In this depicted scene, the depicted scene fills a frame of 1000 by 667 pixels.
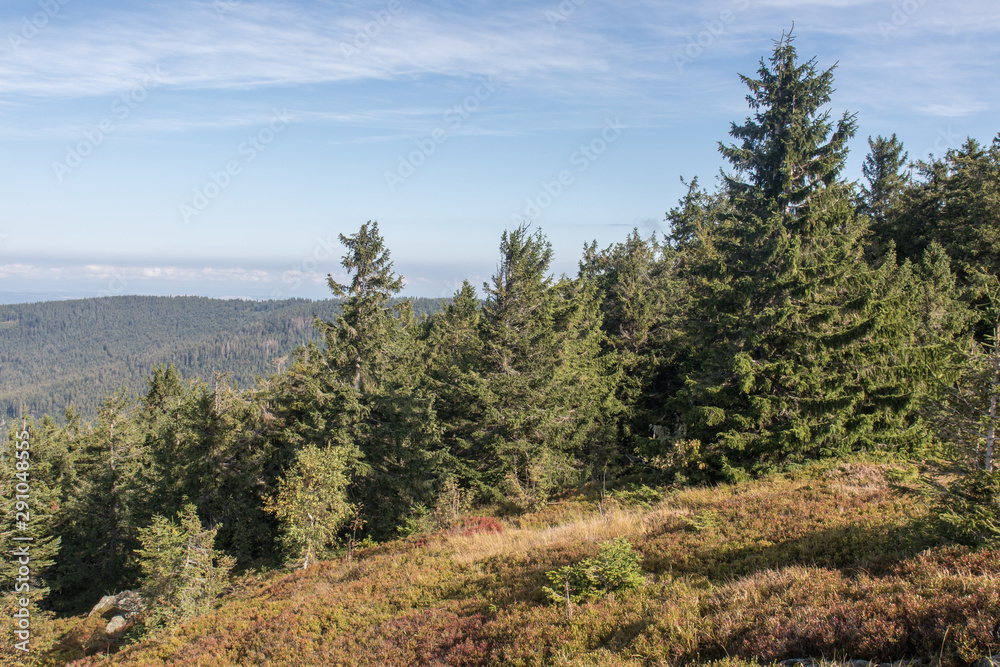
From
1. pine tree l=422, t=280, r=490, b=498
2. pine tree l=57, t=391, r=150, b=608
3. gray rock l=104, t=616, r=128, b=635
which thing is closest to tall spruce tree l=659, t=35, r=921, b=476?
pine tree l=422, t=280, r=490, b=498

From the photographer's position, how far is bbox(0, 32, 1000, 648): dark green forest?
17.2m

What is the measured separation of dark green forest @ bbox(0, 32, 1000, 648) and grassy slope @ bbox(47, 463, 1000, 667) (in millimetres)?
1514

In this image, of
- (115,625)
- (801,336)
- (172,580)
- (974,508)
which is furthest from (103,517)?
(974,508)

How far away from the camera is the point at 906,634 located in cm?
557

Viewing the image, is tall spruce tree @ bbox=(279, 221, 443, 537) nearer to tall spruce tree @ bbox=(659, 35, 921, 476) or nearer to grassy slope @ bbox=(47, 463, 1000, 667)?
grassy slope @ bbox=(47, 463, 1000, 667)

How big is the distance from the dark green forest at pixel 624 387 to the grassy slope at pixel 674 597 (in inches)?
59.6

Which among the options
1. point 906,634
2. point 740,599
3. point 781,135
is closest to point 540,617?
point 740,599

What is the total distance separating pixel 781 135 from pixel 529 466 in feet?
57.7

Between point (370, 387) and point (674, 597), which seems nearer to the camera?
point (674, 597)

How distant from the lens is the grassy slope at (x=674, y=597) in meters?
6.09

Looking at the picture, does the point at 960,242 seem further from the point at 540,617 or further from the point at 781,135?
the point at 540,617

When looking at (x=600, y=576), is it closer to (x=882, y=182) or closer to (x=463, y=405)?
(x=463, y=405)

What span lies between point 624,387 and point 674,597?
21.7 m

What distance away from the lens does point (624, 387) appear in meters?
29.8
